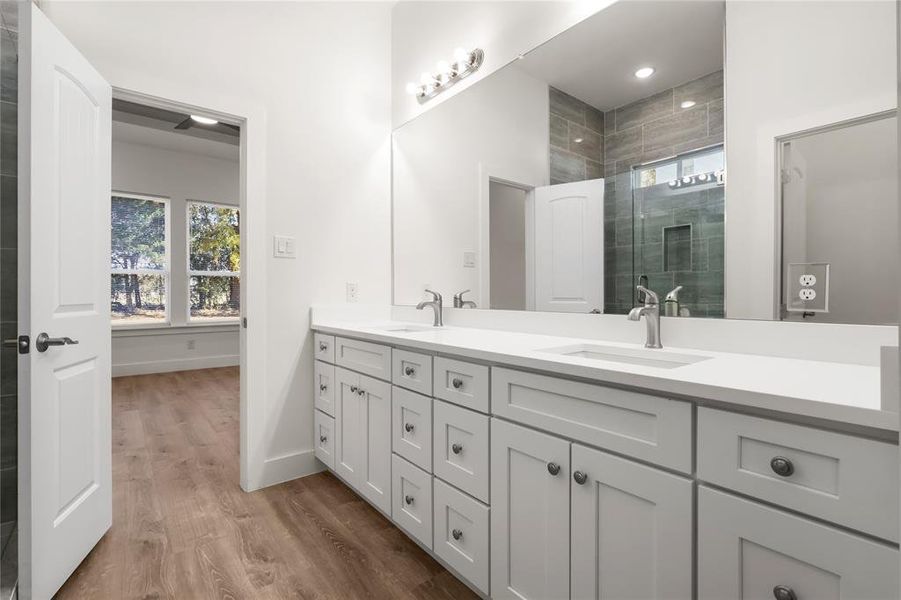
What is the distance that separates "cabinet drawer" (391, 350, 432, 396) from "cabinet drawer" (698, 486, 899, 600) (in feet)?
3.06

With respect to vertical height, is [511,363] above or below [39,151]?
below

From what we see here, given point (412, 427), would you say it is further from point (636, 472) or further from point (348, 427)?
point (636, 472)

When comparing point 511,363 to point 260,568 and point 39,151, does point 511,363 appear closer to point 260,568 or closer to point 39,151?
point 260,568

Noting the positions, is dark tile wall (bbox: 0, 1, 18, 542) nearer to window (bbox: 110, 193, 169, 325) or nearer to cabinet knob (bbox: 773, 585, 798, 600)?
cabinet knob (bbox: 773, 585, 798, 600)

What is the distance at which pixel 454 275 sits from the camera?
246 cm

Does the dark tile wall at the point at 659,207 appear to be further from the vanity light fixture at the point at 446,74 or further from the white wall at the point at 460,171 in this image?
the vanity light fixture at the point at 446,74

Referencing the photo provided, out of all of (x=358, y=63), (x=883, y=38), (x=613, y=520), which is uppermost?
(x=358, y=63)

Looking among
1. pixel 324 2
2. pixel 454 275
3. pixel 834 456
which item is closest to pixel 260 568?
pixel 454 275

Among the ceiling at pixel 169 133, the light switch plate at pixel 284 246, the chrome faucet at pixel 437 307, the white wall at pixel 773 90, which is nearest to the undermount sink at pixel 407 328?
the chrome faucet at pixel 437 307

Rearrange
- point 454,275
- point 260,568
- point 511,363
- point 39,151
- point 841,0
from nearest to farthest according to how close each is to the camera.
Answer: point 841,0
point 511,363
point 39,151
point 260,568
point 454,275

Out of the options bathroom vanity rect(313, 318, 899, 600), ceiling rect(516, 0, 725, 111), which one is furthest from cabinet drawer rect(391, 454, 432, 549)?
ceiling rect(516, 0, 725, 111)

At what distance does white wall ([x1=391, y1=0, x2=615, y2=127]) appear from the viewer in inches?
75.8

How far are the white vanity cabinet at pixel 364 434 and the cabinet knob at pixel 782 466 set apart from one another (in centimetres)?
131

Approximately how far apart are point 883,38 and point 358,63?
7.93 feet
